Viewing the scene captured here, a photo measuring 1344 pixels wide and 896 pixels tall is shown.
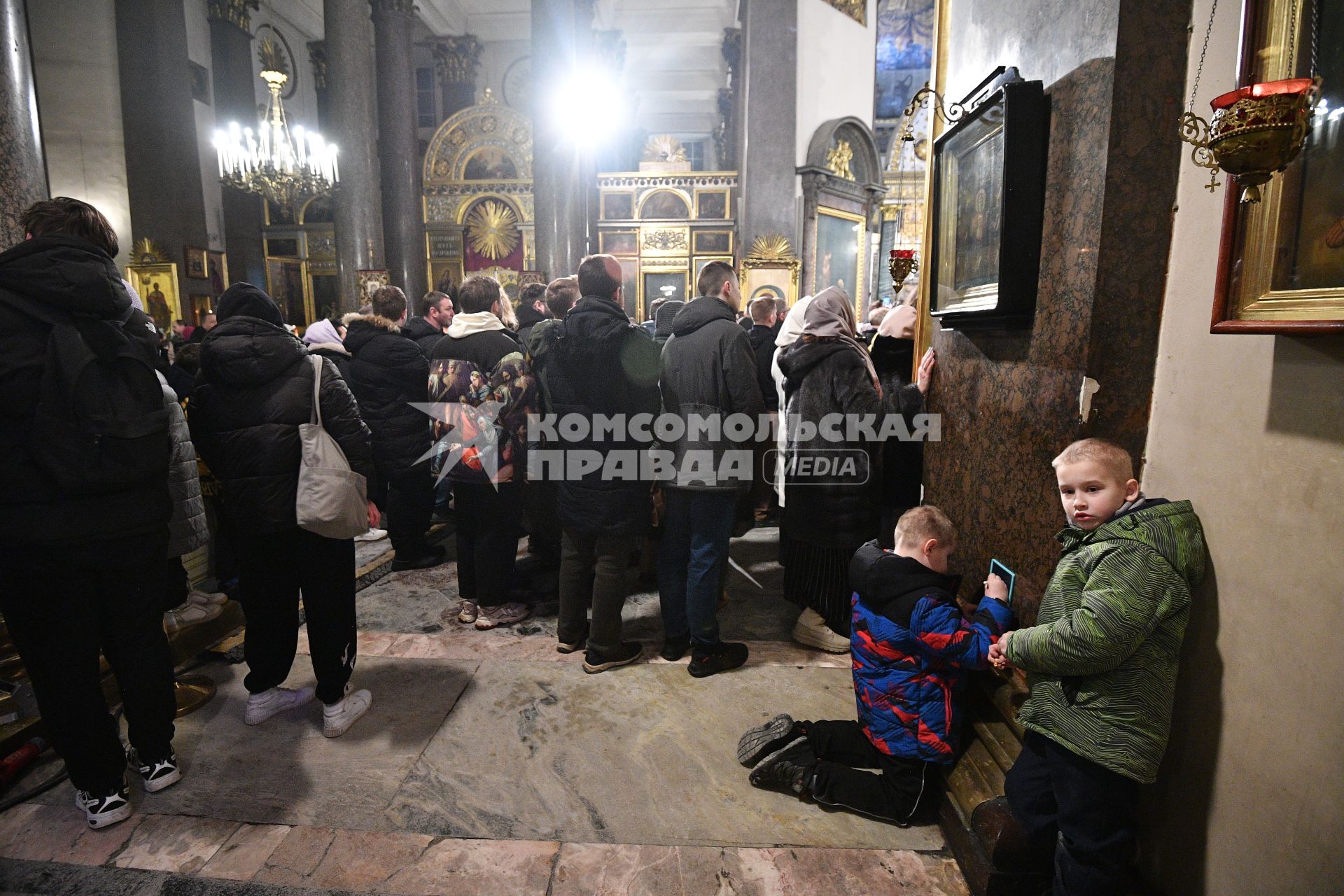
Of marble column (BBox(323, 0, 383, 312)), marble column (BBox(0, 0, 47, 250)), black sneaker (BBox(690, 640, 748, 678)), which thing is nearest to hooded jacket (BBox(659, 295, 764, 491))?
black sneaker (BBox(690, 640, 748, 678))

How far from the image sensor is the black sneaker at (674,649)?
322 centimetres

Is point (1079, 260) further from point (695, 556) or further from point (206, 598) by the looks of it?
point (206, 598)

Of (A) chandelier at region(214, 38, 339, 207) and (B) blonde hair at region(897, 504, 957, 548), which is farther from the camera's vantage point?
(A) chandelier at region(214, 38, 339, 207)

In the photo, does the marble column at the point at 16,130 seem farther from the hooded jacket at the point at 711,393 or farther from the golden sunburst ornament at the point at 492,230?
the golden sunburst ornament at the point at 492,230

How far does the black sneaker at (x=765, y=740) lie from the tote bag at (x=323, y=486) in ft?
5.37

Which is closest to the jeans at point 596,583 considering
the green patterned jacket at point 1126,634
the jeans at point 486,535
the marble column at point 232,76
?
the jeans at point 486,535

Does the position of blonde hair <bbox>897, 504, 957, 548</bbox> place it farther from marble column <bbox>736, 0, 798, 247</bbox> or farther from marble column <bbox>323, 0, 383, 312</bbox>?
marble column <bbox>736, 0, 798, 247</bbox>

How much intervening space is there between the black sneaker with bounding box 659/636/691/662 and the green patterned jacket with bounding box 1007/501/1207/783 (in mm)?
1909

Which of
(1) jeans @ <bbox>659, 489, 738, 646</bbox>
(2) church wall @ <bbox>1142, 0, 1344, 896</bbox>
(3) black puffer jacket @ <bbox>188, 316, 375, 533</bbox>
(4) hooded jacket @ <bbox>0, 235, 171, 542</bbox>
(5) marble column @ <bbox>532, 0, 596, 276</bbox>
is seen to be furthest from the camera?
(5) marble column @ <bbox>532, 0, 596, 276</bbox>

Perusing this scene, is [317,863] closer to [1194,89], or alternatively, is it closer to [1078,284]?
[1078,284]

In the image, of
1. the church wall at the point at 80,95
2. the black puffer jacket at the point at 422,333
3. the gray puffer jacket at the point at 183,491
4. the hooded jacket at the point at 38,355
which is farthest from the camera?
the church wall at the point at 80,95

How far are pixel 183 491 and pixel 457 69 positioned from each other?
18.9 metres

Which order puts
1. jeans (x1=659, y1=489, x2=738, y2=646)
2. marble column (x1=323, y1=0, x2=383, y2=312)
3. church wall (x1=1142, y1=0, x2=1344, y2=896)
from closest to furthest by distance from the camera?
church wall (x1=1142, y1=0, x2=1344, y2=896) → jeans (x1=659, y1=489, x2=738, y2=646) → marble column (x1=323, y1=0, x2=383, y2=312)

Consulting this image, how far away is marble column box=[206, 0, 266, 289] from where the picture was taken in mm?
13391
